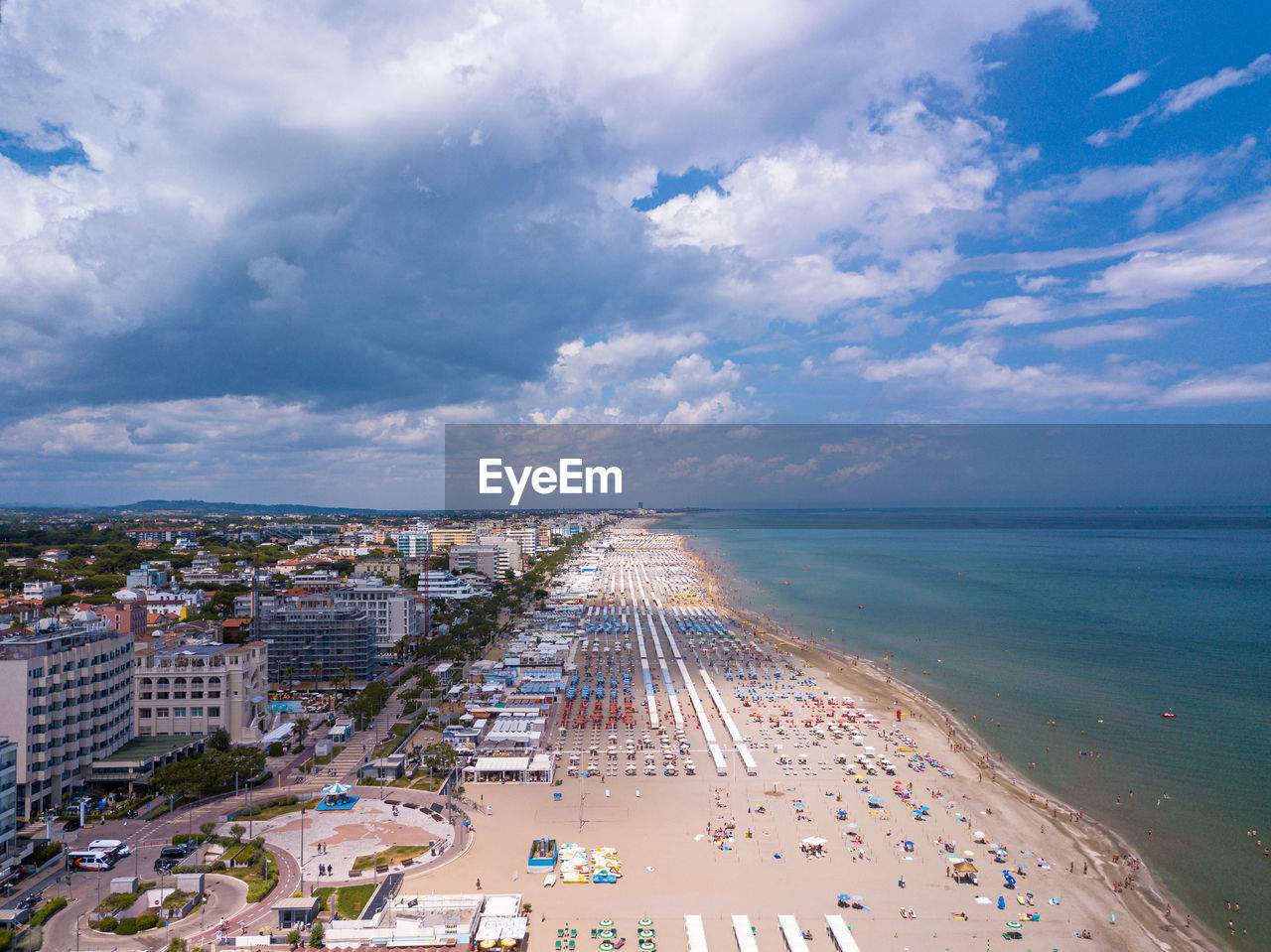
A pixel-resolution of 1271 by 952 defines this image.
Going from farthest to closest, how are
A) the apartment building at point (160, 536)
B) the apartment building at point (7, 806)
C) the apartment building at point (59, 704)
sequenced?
the apartment building at point (160, 536)
the apartment building at point (59, 704)
the apartment building at point (7, 806)

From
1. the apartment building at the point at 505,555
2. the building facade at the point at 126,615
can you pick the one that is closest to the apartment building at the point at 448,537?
the apartment building at the point at 505,555

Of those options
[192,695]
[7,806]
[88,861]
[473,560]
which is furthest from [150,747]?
[473,560]

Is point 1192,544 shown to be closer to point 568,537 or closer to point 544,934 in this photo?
point 568,537

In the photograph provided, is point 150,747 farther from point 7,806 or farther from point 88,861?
point 88,861

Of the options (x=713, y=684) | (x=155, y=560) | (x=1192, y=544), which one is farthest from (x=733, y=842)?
(x=1192, y=544)

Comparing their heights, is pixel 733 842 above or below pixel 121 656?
below

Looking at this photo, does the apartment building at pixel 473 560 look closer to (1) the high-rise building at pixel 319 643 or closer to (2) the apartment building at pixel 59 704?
(1) the high-rise building at pixel 319 643

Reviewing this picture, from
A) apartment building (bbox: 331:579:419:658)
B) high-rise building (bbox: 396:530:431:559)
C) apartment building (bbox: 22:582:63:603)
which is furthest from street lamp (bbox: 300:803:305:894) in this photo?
high-rise building (bbox: 396:530:431:559)
